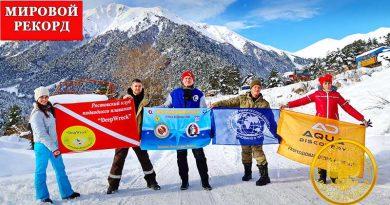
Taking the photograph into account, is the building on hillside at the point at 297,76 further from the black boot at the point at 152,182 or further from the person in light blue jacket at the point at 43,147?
the person in light blue jacket at the point at 43,147

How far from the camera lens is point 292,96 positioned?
25.5m

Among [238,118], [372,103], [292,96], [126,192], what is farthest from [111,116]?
[292,96]

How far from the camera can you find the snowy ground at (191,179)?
7656 mm

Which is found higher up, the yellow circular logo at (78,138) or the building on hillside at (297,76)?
the building on hillside at (297,76)

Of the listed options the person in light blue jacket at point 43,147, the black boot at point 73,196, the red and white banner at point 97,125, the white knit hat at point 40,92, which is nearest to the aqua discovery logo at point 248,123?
the red and white banner at point 97,125

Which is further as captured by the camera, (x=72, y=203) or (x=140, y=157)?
(x=140, y=157)

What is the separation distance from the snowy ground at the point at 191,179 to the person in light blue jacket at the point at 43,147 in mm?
283

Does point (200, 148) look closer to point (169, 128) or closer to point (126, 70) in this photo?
point (169, 128)

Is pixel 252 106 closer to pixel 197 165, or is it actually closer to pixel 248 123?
pixel 248 123

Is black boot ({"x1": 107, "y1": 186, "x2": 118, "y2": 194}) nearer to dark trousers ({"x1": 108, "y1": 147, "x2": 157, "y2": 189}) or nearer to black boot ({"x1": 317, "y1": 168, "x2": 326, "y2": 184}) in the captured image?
dark trousers ({"x1": 108, "y1": 147, "x2": 157, "y2": 189})

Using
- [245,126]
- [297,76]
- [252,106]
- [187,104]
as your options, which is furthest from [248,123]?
[297,76]

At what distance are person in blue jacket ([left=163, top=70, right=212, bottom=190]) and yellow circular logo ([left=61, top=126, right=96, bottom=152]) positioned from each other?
1.63 meters

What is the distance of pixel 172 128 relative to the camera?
9227 mm

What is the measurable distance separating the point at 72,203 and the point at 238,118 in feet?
12.1
